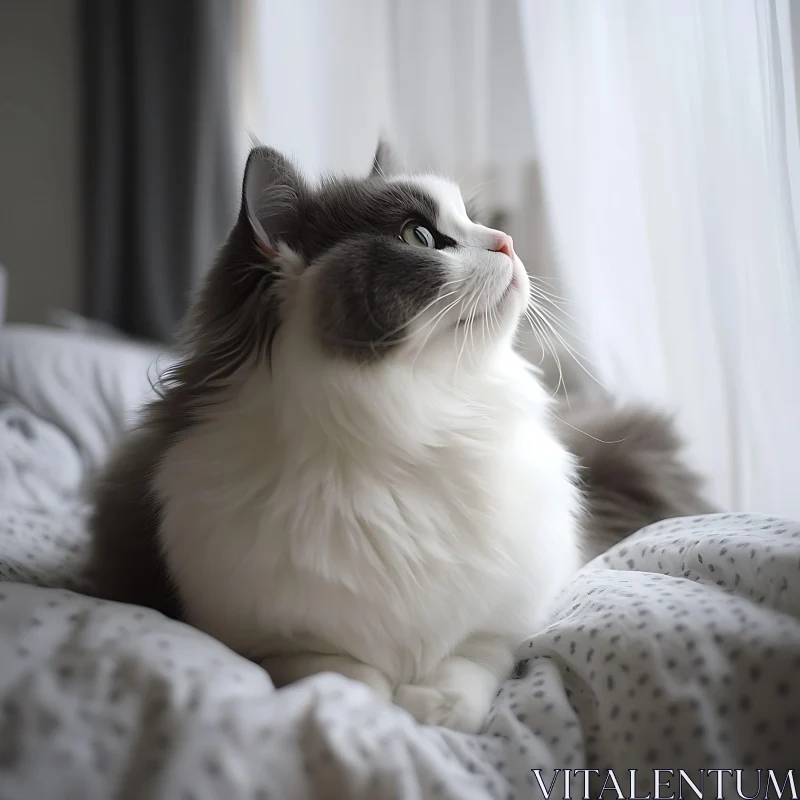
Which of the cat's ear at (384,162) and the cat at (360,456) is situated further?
the cat's ear at (384,162)

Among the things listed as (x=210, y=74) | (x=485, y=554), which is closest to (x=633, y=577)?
(x=485, y=554)

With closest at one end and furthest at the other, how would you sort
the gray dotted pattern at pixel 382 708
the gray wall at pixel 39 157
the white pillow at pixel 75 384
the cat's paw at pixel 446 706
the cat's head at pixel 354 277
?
the gray dotted pattern at pixel 382 708 → the cat's paw at pixel 446 706 → the cat's head at pixel 354 277 → the white pillow at pixel 75 384 → the gray wall at pixel 39 157

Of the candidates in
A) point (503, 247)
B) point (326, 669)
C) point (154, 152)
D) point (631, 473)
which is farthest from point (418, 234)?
point (154, 152)

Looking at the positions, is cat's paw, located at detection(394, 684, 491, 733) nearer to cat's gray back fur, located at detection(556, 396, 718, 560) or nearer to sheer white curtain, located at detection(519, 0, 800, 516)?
cat's gray back fur, located at detection(556, 396, 718, 560)

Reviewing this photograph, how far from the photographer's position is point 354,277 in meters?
0.90

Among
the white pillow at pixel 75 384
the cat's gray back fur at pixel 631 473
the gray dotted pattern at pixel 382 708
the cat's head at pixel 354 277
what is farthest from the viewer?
the white pillow at pixel 75 384

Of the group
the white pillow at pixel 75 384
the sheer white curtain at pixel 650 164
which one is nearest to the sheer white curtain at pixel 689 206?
the sheer white curtain at pixel 650 164

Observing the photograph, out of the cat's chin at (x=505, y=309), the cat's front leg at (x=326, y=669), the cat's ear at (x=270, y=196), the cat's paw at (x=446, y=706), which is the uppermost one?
the cat's ear at (x=270, y=196)

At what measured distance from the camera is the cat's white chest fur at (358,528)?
2.85 feet

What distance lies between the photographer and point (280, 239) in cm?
98

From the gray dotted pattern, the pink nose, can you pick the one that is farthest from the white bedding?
the pink nose

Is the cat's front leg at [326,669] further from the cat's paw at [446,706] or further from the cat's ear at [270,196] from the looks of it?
the cat's ear at [270,196]

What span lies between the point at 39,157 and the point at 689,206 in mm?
3319

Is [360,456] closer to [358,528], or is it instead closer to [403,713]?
[358,528]
